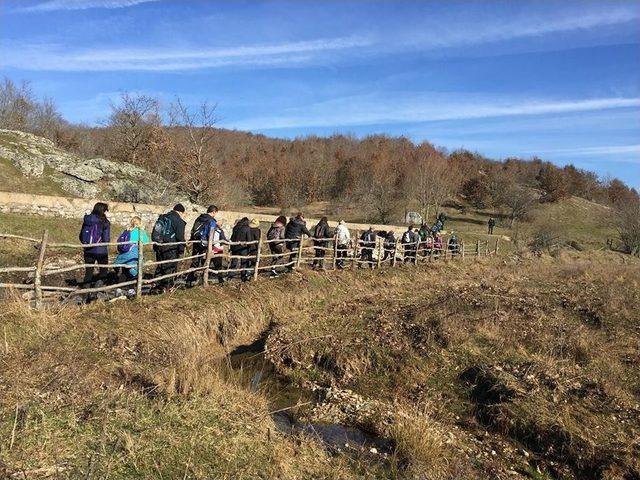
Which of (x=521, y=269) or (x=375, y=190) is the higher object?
(x=375, y=190)

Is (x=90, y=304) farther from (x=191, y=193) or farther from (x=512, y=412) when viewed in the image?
(x=191, y=193)

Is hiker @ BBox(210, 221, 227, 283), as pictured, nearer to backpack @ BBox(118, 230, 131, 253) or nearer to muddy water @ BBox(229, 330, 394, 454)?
backpack @ BBox(118, 230, 131, 253)

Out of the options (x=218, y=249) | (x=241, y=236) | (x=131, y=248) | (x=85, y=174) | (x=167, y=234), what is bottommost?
(x=218, y=249)

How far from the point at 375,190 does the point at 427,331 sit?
38.6m

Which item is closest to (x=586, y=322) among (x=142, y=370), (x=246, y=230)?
(x=246, y=230)

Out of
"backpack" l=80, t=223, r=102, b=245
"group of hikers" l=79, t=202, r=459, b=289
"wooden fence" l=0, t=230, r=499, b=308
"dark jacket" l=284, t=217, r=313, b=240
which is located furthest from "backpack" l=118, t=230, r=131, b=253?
"dark jacket" l=284, t=217, r=313, b=240

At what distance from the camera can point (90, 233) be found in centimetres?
812

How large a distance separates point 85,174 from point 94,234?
16.5 metres

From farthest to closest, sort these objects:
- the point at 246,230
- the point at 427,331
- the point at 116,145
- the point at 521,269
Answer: the point at 116,145 < the point at 521,269 < the point at 246,230 < the point at 427,331

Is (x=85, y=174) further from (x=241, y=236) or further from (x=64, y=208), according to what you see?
(x=241, y=236)

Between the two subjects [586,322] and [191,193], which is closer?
[586,322]

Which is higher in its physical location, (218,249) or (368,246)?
(218,249)

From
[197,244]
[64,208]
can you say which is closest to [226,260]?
[197,244]

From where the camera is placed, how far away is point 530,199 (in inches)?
1853
